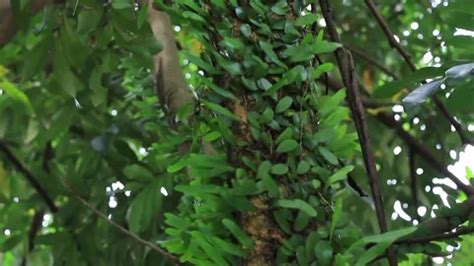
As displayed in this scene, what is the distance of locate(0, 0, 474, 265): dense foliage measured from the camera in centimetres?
54

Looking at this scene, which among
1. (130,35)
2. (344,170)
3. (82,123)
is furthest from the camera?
(82,123)

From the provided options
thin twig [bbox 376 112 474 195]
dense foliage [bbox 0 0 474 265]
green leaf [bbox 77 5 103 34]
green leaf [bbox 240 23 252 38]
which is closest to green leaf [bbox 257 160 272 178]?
dense foliage [bbox 0 0 474 265]

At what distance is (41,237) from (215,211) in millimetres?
652

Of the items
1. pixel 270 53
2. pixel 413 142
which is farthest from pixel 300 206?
pixel 413 142

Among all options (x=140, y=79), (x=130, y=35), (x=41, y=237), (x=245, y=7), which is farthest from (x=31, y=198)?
(x=245, y=7)

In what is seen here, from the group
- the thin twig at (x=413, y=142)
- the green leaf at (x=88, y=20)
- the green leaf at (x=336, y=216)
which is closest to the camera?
the green leaf at (x=336, y=216)

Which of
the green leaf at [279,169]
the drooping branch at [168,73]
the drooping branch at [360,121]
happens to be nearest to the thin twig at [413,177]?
the drooping branch at [168,73]

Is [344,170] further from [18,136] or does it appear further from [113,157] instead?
[18,136]

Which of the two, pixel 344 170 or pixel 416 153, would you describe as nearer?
pixel 344 170

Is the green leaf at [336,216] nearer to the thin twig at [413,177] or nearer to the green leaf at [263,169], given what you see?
the green leaf at [263,169]

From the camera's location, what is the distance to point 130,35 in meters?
0.89

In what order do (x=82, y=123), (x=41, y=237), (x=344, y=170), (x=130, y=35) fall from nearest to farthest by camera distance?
(x=344, y=170), (x=130, y=35), (x=41, y=237), (x=82, y=123)

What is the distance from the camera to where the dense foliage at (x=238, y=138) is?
1.77 ft

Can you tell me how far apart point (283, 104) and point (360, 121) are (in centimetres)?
8
